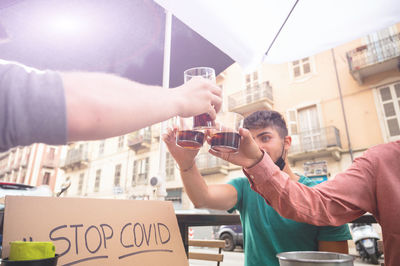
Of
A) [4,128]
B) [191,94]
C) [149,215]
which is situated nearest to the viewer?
[4,128]

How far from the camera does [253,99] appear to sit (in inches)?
466

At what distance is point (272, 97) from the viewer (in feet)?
38.2

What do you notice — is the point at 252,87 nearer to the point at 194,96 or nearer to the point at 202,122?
the point at 202,122

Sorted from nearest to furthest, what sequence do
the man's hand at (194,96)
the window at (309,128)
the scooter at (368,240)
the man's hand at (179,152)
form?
the man's hand at (194,96), the man's hand at (179,152), the scooter at (368,240), the window at (309,128)

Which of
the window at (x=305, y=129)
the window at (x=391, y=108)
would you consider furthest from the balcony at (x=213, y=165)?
the window at (x=391, y=108)

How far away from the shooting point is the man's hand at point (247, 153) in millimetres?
878

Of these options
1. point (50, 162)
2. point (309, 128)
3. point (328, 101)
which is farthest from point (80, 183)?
point (328, 101)

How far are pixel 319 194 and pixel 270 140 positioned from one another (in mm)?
645

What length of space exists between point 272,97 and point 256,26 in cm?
1056

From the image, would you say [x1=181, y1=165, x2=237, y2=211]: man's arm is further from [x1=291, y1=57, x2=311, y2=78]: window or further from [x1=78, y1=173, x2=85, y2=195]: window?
[x1=78, y1=173, x2=85, y2=195]: window

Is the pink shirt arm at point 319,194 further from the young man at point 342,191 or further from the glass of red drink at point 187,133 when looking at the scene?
the glass of red drink at point 187,133

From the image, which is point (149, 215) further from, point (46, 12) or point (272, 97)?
point (272, 97)

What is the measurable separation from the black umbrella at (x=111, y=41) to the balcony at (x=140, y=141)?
13.0 m

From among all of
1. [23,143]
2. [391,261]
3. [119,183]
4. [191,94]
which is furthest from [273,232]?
[119,183]
